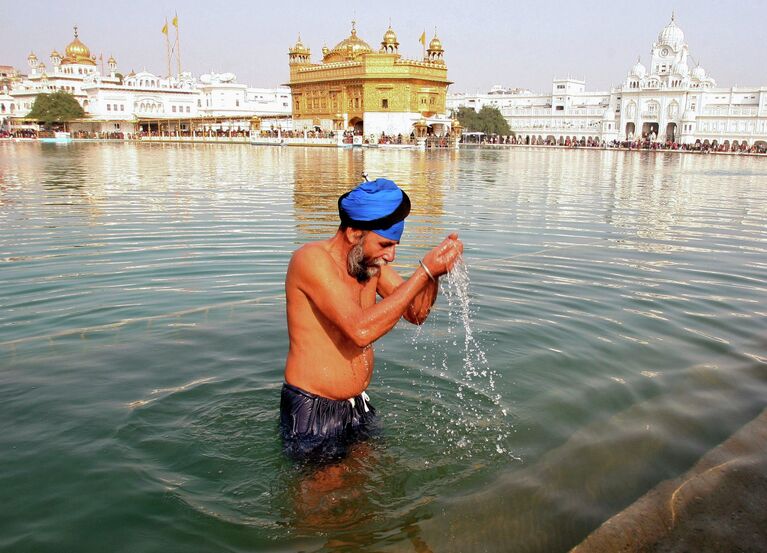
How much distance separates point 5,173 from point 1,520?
19711 millimetres

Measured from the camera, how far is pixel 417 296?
3043 mm

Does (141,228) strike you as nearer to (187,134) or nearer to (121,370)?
(121,370)

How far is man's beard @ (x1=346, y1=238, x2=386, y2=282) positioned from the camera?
276 cm

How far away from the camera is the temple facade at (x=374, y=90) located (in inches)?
2432

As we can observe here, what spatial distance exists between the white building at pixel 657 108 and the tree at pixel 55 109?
58056mm

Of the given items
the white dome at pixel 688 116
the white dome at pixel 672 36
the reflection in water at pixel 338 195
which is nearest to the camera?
the reflection in water at pixel 338 195

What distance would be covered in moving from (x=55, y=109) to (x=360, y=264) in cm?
7807

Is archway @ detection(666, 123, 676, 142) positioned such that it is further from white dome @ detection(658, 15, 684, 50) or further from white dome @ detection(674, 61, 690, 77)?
white dome @ detection(658, 15, 684, 50)

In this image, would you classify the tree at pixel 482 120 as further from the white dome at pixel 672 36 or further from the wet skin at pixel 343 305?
the wet skin at pixel 343 305

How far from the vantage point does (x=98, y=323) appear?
5.17 m

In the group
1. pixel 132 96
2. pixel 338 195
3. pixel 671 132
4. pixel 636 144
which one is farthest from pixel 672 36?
pixel 338 195

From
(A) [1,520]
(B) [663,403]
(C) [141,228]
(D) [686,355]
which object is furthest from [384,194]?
(C) [141,228]

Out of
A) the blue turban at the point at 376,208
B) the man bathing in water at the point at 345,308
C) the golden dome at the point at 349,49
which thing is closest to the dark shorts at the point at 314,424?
the man bathing in water at the point at 345,308

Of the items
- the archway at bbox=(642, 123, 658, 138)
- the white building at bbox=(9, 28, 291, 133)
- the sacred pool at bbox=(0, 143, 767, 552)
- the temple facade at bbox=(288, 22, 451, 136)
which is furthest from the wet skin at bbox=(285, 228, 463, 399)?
the archway at bbox=(642, 123, 658, 138)
